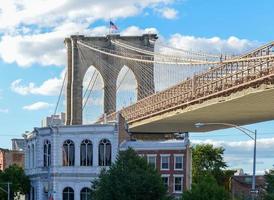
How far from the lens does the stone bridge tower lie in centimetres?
10475

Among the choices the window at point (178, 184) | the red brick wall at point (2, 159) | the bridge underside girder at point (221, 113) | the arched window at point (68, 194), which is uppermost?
the bridge underside girder at point (221, 113)

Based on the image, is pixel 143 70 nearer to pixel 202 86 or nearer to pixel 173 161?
pixel 173 161

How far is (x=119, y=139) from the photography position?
75.5 metres

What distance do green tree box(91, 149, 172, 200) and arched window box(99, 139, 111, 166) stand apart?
23.1 m

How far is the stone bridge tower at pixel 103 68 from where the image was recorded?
104750 millimetres

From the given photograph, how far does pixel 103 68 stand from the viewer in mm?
111438

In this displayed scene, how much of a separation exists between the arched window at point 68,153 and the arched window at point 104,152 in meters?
2.81

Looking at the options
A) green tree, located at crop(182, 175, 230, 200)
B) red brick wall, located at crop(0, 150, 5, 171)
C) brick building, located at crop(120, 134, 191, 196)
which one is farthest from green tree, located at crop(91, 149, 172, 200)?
red brick wall, located at crop(0, 150, 5, 171)

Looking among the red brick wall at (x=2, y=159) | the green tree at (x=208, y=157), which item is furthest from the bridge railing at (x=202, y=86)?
the red brick wall at (x=2, y=159)

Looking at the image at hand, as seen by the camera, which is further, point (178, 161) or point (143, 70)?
point (143, 70)

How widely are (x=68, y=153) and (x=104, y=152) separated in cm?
371

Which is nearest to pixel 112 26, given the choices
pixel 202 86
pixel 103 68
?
pixel 103 68

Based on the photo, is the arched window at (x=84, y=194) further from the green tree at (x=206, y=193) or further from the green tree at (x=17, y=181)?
the green tree at (x=206, y=193)

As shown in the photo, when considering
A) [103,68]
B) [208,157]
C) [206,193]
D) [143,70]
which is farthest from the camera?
[208,157]
